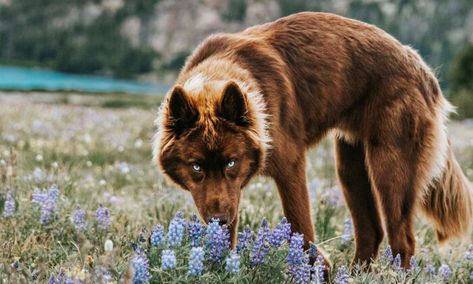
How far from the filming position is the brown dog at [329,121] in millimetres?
3936

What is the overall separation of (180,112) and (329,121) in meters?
1.57

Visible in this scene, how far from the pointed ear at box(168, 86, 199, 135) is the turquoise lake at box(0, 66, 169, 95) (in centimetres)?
4614

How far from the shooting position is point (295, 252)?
3164mm

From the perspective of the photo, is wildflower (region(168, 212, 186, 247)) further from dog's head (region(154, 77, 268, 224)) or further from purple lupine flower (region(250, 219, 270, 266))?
dog's head (region(154, 77, 268, 224))

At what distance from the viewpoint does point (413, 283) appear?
394cm

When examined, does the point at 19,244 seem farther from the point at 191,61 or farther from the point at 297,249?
the point at 297,249

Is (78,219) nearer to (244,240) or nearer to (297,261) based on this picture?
(244,240)

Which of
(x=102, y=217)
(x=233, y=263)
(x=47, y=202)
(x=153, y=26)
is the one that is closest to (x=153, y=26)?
(x=153, y=26)

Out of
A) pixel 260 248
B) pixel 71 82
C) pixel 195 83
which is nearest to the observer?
pixel 260 248

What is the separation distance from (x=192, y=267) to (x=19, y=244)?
2054mm

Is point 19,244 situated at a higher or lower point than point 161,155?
lower

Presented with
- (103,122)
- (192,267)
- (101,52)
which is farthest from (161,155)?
(101,52)

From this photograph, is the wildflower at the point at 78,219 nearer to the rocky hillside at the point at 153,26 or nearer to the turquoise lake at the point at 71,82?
the turquoise lake at the point at 71,82

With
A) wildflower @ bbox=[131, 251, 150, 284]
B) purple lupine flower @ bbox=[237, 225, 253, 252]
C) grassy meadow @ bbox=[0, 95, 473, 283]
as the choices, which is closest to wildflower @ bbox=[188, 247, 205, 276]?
grassy meadow @ bbox=[0, 95, 473, 283]
